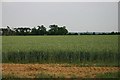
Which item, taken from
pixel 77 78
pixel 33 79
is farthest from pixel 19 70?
pixel 77 78

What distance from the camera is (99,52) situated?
12.1m

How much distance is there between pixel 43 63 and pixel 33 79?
384 cm

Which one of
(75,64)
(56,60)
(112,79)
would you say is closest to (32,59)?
(56,60)

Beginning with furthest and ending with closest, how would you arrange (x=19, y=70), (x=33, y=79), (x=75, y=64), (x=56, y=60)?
(x=56, y=60)
(x=75, y=64)
(x=19, y=70)
(x=33, y=79)

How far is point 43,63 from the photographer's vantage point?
36.5 feet

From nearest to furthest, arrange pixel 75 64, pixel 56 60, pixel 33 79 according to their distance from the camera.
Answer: pixel 33 79 < pixel 75 64 < pixel 56 60

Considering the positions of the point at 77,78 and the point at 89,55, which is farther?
the point at 89,55

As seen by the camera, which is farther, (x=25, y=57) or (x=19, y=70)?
(x=25, y=57)

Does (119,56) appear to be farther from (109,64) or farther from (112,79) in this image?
(112,79)

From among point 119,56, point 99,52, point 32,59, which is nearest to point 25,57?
point 32,59

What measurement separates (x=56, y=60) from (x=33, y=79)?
433 cm

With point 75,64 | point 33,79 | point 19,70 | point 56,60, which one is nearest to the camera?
point 33,79

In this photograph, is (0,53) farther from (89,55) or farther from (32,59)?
(89,55)

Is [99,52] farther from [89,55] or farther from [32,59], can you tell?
[32,59]
